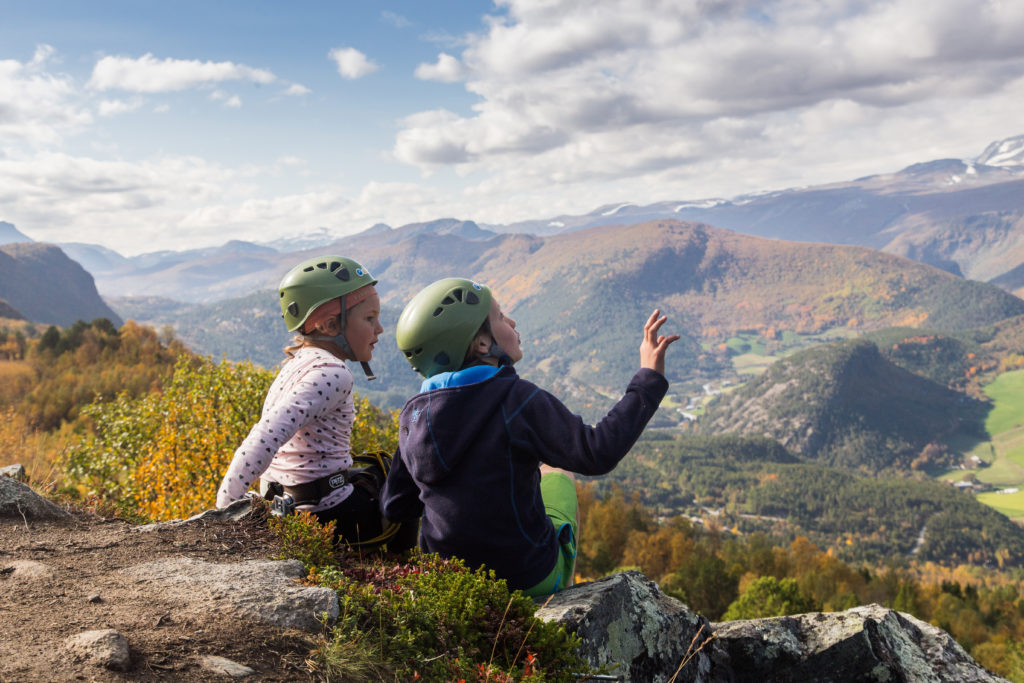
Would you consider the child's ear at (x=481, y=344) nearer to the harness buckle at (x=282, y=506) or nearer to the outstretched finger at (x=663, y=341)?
the outstretched finger at (x=663, y=341)

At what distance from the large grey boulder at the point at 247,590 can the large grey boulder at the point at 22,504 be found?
214 centimetres

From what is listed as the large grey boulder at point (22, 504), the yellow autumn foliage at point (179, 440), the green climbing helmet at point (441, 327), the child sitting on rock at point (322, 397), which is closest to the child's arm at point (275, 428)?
the child sitting on rock at point (322, 397)

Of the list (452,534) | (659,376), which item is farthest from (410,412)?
(659,376)

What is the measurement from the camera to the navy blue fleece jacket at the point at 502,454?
459cm

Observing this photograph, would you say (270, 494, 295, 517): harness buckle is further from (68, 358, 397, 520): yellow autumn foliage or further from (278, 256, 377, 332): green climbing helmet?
(68, 358, 397, 520): yellow autumn foliage

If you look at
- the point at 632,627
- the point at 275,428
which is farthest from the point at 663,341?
the point at 275,428

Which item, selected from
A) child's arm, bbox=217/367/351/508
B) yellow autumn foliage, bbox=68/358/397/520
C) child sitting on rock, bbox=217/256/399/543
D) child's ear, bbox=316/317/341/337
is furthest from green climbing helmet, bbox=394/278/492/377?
yellow autumn foliage, bbox=68/358/397/520

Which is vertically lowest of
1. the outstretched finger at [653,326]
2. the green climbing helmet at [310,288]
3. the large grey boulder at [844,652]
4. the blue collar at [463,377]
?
the large grey boulder at [844,652]

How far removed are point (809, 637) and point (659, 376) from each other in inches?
165

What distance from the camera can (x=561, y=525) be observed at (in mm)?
5941

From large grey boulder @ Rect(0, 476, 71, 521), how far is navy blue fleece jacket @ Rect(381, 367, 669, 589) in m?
4.17

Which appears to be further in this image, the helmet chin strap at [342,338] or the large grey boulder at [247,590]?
the helmet chin strap at [342,338]

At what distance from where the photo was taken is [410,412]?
5207 millimetres

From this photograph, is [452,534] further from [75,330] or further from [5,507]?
[75,330]
